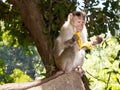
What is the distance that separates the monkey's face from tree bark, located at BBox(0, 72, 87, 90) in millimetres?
666

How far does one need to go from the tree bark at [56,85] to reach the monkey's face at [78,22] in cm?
67

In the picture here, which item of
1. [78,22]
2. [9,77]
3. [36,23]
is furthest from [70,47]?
[9,77]

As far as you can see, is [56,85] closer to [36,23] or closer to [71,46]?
[71,46]

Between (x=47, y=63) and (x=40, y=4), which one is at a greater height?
(x=40, y=4)

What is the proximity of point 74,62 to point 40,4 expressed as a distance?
860mm

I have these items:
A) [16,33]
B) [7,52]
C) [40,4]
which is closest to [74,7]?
[40,4]

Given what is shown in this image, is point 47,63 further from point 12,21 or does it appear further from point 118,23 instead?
point 12,21

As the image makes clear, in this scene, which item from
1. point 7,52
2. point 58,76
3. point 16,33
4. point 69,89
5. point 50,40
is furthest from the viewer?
point 7,52

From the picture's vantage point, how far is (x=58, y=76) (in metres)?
3.25

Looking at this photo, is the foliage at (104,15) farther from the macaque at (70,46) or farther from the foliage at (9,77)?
the foliage at (9,77)

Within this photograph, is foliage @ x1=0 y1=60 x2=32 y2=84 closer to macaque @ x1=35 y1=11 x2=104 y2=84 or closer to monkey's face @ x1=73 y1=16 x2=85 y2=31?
macaque @ x1=35 y1=11 x2=104 y2=84

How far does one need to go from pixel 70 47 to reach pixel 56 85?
39.5 inches

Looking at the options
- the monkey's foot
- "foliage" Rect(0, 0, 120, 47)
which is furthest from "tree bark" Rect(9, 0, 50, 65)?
the monkey's foot

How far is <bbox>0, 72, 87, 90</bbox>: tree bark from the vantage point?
2.82m
